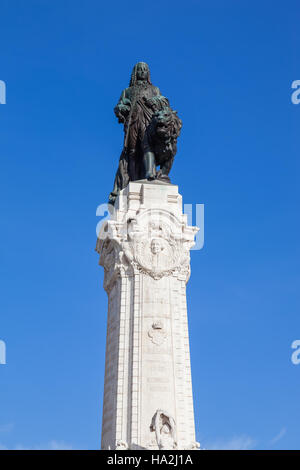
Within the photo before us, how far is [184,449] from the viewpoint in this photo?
64.8 feet

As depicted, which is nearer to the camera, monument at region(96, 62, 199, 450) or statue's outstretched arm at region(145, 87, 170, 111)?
monument at region(96, 62, 199, 450)

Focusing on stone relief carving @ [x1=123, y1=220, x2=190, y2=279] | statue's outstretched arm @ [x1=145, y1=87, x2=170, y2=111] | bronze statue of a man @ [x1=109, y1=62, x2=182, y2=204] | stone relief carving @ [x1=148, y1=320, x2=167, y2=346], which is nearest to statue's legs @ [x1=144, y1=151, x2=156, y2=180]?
bronze statue of a man @ [x1=109, y1=62, x2=182, y2=204]

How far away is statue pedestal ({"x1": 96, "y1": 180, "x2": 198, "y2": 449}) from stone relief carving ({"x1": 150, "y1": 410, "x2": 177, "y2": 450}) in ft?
0.10

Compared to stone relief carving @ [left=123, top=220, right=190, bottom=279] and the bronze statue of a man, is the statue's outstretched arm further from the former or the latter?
stone relief carving @ [left=123, top=220, right=190, bottom=279]

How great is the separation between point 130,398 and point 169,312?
11.7 feet

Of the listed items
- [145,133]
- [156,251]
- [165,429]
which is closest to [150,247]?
[156,251]

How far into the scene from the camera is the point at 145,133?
26953mm

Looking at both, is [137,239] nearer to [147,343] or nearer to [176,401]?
[147,343]

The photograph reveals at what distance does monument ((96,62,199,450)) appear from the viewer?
20.4 metres

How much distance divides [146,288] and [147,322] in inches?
55.1

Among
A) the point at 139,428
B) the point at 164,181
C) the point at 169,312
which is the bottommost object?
the point at 139,428
